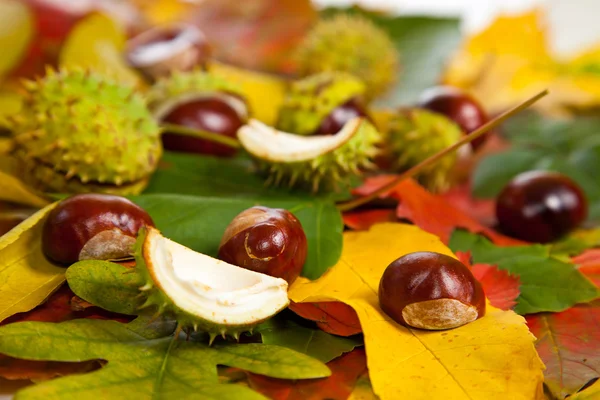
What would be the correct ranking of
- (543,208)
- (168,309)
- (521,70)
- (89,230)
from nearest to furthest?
(168,309), (89,230), (543,208), (521,70)

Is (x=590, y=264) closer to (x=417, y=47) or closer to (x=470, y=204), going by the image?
(x=470, y=204)

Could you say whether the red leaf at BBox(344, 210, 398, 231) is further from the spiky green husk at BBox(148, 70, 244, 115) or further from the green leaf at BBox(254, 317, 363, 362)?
the spiky green husk at BBox(148, 70, 244, 115)

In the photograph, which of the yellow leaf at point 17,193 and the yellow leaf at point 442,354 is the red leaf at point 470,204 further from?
the yellow leaf at point 17,193

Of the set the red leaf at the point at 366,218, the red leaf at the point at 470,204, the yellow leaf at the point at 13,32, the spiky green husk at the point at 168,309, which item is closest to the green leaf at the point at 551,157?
the red leaf at the point at 470,204

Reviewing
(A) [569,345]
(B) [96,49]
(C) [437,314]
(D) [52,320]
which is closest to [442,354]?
(C) [437,314]

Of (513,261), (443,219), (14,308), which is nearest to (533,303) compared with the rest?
(513,261)

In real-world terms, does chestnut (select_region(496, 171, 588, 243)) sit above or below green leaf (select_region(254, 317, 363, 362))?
below

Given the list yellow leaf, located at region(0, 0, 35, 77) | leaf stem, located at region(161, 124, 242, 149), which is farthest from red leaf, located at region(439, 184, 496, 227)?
yellow leaf, located at region(0, 0, 35, 77)

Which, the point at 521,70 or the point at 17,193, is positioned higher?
the point at 17,193
